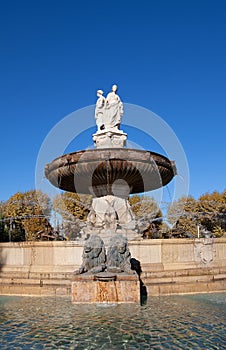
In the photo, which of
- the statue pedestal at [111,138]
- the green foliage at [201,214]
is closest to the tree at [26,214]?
the green foliage at [201,214]

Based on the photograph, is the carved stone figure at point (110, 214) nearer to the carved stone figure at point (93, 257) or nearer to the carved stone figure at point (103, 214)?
the carved stone figure at point (103, 214)

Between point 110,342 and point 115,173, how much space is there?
7425 millimetres

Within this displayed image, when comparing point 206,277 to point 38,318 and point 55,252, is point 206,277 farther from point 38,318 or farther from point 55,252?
point 38,318

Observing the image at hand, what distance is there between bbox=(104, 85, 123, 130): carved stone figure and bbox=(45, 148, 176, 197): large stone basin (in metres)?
2.40

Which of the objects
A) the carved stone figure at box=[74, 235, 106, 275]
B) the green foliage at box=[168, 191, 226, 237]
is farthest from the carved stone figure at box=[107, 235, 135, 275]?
the green foliage at box=[168, 191, 226, 237]

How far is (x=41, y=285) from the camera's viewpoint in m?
8.55

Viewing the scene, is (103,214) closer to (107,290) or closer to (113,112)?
(113,112)

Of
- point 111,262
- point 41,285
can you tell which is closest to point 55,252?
point 41,285

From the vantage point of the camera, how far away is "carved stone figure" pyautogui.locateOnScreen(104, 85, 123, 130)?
13469mm

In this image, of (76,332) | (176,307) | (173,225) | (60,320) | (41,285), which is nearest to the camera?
(76,332)

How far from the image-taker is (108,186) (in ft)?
40.3

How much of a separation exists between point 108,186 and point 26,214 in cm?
2085

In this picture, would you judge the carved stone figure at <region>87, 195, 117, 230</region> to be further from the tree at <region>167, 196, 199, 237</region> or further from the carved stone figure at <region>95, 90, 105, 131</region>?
the tree at <region>167, 196, 199, 237</region>

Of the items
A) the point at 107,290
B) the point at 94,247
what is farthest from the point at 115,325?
the point at 94,247
